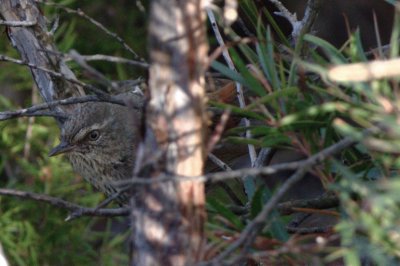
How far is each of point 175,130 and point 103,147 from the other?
2.53 meters

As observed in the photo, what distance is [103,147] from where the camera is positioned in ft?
13.9

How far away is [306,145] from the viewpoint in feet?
6.79

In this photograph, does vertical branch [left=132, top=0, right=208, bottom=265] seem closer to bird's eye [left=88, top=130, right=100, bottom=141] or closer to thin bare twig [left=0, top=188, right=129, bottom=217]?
thin bare twig [left=0, top=188, right=129, bottom=217]

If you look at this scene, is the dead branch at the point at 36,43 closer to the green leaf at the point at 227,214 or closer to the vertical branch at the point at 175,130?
the green leaf at the point at 227,214

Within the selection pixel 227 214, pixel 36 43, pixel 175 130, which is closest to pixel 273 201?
pixel 175 130

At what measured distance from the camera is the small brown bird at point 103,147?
4.10 metres

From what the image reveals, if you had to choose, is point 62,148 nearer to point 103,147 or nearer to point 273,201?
point 103,147

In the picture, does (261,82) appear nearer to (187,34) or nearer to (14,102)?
(187,34)

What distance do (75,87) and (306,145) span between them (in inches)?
65.4

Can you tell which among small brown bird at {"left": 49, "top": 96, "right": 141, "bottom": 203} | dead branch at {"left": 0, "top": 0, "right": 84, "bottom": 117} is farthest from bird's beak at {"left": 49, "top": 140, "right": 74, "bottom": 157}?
dead branch at {"left": 0, "top": 0, "right": 84, "bottom": 117}

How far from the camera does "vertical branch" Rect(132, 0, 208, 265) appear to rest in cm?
173

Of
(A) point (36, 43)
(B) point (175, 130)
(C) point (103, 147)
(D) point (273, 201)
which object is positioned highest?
(A) point (36, 43)

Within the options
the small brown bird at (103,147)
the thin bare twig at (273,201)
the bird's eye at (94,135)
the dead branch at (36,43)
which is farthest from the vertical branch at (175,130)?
the bird's eye at (94,135)

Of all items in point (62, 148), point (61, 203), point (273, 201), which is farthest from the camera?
point (62, 148)
